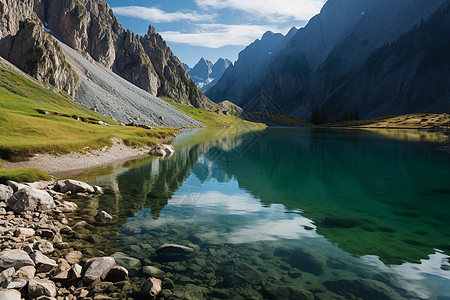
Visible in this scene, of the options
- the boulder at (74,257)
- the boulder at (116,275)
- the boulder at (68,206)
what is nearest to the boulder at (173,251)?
the boulder at (116,275)

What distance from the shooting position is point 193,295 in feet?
34.5

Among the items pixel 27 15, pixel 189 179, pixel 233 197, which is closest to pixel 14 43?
pixel 27 15

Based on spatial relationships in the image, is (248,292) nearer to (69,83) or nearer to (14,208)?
(14,208)

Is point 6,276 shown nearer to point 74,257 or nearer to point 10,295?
point 10,295

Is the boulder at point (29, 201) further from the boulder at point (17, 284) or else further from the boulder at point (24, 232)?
the boulder at point (17, 284)

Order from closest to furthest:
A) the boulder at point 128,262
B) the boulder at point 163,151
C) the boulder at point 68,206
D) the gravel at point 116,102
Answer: the boulder at point 128,262 < the boulder at point 68,206 < the boulder at point 163,151 < the gravel at point 116,102

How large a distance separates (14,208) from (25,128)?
111 ft

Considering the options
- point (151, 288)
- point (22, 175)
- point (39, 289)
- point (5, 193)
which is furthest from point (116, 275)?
point (22, 175)

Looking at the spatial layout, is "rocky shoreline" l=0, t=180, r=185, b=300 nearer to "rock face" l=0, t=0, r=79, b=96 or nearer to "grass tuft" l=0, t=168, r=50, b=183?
"grass tuft" l=0, t=168, r=50, b=183

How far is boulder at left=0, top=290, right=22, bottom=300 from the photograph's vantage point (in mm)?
8508

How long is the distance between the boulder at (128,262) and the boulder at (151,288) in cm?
148

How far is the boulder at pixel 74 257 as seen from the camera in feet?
39.6

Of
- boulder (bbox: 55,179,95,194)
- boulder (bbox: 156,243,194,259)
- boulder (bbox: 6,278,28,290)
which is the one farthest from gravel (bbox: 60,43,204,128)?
boulder (bbox: 6,278,28,290)

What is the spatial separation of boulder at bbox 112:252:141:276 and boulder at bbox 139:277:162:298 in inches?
58.4
